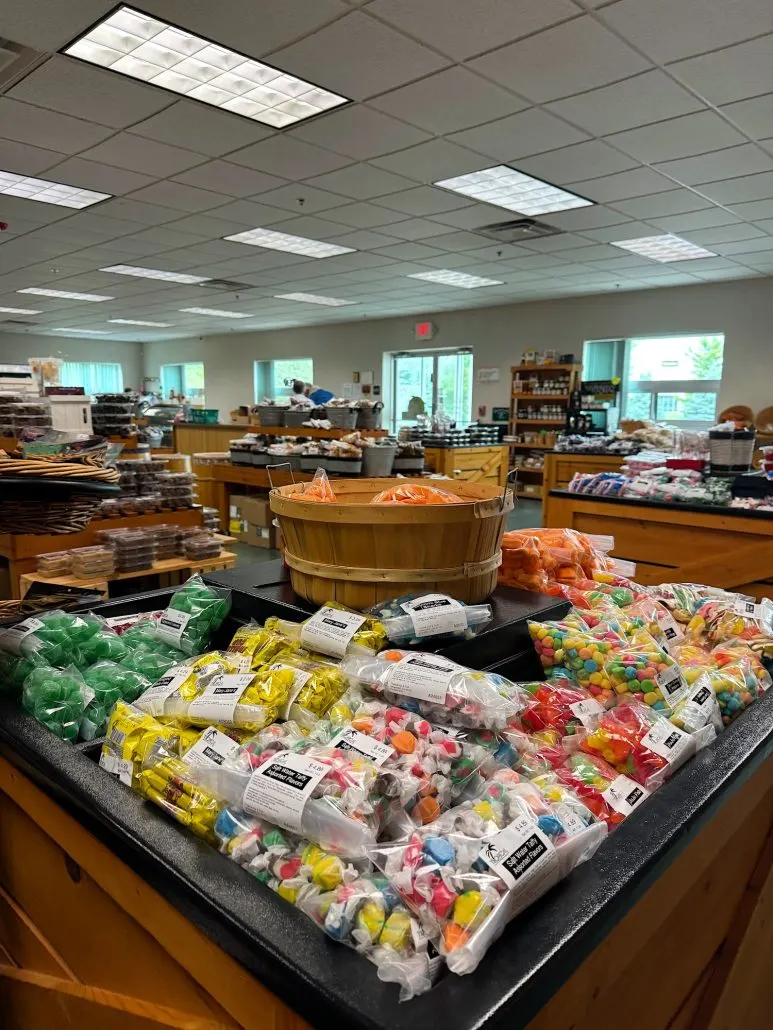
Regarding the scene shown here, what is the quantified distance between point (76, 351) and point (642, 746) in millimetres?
18880

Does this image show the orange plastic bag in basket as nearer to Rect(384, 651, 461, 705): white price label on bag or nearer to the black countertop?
Rect(384, 651, 461, 705): white price label on bag

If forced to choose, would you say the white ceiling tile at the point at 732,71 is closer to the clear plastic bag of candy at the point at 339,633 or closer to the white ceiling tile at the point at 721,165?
the white ceiling tile at the point at 721,165

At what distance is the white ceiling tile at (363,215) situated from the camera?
577 centimetres

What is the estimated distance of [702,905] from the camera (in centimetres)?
111

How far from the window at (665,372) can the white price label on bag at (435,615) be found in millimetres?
9305

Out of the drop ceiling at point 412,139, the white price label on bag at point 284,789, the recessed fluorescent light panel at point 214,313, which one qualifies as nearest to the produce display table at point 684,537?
the drop ceiling at point 412,139

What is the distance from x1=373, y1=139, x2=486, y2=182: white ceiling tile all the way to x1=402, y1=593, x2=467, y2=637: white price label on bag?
3.89 meters

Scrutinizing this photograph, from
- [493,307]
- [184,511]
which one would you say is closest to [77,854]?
[184,511]

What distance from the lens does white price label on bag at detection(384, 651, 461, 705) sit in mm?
1004

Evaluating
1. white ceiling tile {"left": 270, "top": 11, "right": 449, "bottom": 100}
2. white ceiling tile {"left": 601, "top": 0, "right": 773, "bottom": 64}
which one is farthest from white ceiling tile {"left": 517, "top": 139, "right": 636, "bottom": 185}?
white ceiling tile {"left": 270, "top": 11, "right": 449, "bottom": 100}

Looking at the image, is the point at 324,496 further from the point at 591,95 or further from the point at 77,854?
the point at 591,95

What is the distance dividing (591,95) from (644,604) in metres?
3.13

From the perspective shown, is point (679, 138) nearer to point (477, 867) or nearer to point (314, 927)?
point (477, 867)

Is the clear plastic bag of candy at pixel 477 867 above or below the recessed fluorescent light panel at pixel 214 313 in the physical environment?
below
